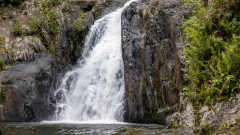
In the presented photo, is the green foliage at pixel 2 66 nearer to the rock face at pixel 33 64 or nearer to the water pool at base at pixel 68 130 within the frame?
the rock face at pixel 33 64

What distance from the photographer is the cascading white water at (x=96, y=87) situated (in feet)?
51.3

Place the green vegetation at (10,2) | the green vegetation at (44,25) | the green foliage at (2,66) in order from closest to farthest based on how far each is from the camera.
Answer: the green foliage at (2,66)
the green vegetation at (44,25)
the green vegetation at (10,2)

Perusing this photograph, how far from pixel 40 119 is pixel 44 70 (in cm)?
383

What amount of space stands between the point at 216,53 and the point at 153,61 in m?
7.67

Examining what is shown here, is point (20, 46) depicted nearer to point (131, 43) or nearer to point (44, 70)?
point (44, 70)

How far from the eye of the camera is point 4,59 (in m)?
17.1

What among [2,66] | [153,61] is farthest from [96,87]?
[2,66]

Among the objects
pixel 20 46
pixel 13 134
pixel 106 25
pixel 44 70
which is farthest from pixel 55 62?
pixel 13 134

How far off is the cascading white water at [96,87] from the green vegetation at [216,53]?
28.7 feet

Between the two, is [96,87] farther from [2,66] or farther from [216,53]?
[216,53]

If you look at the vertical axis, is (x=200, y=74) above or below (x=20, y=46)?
below

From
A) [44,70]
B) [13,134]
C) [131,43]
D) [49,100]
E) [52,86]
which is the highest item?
[131,43]

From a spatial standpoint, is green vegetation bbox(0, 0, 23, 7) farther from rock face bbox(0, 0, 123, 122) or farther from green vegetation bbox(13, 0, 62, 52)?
green vegetation bbox(13, 0, 62, 52)

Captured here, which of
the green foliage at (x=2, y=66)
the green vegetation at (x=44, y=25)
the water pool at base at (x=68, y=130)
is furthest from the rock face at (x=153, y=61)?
the green foliage at (x=2, y=66)
